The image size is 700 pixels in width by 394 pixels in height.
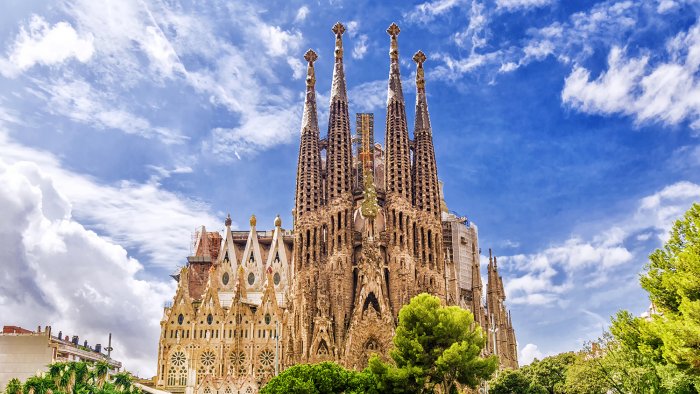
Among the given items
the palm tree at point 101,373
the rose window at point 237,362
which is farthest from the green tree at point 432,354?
the rose window at point 237,362

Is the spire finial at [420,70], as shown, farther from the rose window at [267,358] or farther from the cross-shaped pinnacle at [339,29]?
the rose window at [267,358]

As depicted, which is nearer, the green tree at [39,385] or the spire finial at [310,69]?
the green tree at [39,385]

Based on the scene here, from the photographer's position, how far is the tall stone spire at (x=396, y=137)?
5888cm

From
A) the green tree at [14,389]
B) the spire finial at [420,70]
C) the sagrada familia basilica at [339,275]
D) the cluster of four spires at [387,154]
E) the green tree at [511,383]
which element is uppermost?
the spire finial at [420,70]

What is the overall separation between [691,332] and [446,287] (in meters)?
36.5

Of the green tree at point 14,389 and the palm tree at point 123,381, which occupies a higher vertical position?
the palm tree at point 123,381

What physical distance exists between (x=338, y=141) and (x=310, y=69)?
355 inches

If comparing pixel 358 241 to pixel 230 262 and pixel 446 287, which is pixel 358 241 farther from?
pixel 230 262

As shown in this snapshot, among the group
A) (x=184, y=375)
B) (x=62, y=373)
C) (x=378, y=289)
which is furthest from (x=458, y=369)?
(x=184, y=375)

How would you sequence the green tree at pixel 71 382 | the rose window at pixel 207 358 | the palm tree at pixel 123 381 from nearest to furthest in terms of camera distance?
the green tree at pixel 71 382
the palm tree at pixel 123 381
the rose window at pixel 207 358

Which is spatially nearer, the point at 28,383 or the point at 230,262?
the point at 28,383

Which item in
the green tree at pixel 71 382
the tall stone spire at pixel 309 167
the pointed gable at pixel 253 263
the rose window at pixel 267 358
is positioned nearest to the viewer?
the green tree at pixel 71 382

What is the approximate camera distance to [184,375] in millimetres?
61938

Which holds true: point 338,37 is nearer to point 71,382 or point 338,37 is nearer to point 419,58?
point 419,58
